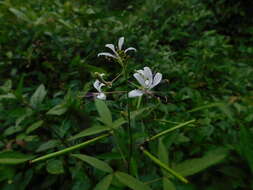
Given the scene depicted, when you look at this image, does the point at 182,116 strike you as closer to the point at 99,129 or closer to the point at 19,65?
the point at 99,129

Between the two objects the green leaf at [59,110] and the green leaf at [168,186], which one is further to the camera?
the green leaf at [59,110]

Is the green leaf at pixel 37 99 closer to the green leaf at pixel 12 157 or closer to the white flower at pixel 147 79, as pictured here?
the green leaf at pixel 12 157

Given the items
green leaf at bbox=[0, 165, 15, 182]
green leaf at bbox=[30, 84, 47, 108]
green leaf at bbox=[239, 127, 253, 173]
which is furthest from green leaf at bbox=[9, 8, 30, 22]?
green leaf at bbox=[239, 127, 253, 173]

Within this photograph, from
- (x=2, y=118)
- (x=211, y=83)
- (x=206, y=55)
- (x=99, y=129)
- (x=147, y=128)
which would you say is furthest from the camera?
(x=206, y=55)

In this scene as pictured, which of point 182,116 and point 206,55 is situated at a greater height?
point 206,55

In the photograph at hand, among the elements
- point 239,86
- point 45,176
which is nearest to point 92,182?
point 45,176

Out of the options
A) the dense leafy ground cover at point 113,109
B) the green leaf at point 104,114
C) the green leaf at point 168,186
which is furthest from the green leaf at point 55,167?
the green leaf at point 168,186

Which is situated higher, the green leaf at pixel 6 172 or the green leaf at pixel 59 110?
the green leaf at pixel 59 110

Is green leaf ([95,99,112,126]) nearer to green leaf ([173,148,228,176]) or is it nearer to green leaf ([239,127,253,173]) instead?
green leaf ([173,148,228,176])
